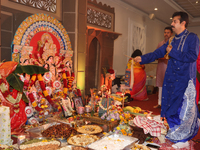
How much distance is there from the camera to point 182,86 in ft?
9.77

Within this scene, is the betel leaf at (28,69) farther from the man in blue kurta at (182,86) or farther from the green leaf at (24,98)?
the man in blue kurta at (182,86)

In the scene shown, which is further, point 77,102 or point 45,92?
point 77,102

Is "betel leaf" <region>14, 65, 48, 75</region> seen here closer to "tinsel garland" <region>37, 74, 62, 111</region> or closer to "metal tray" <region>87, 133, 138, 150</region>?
"tinsel garland" <region>37, 74, 62, 111</region>

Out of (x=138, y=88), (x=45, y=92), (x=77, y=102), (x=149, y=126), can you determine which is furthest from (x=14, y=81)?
(x=138, y=88)

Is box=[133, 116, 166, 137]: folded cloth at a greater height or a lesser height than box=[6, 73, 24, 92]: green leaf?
lesser

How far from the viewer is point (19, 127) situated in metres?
3.42

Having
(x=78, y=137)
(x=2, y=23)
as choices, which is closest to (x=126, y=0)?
(x=2, y=23)

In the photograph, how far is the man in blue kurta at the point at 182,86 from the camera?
2.94 metres

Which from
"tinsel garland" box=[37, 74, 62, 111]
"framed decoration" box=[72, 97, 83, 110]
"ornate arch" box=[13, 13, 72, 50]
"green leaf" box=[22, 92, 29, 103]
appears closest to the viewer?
"green leaf" box=[22, 92, 29, 103]

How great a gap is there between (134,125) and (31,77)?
2205 mm

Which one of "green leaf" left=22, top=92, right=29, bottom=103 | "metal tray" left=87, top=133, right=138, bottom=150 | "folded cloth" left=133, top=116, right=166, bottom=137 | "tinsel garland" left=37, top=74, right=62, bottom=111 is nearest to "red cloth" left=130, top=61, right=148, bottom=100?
"tinsel garland" left=37, top=74, right=62, bottom=111

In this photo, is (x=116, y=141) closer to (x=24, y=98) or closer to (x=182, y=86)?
(x=182, y=86)

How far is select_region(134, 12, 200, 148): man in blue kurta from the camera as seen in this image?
294 centimetres

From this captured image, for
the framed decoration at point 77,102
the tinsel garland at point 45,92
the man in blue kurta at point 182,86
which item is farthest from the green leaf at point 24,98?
the man in blue kurta at point 182,86
